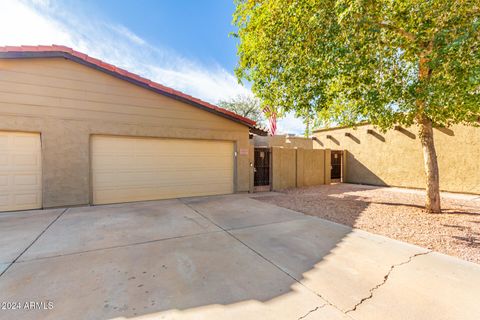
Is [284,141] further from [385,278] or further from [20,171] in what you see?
[385,278]

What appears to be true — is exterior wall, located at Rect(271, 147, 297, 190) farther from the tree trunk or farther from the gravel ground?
the tree trunk

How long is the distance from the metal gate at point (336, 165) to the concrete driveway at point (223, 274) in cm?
908

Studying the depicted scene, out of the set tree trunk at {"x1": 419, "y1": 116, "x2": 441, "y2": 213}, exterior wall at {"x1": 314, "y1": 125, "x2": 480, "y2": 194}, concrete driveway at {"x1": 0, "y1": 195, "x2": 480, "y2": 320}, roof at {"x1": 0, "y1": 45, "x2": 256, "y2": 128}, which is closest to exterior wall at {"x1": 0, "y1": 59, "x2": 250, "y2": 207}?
roof at {"x1": 0, "y1": 45, "x2": 256, "y2": 128}

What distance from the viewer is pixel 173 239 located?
3.83m

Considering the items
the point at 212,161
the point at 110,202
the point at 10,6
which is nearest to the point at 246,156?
the point at 212,161

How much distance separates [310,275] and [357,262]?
33.8 inches

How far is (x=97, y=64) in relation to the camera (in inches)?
248

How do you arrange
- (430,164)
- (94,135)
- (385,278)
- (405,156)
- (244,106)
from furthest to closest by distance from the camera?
(244,106)
(405,156)
(94,135)
(430,164)
(385,278)

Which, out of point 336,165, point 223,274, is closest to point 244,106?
point 336,165

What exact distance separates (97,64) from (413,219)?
375 inches

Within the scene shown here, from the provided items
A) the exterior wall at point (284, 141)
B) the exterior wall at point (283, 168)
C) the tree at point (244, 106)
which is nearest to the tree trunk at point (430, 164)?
the exterior wall at point (283, 168)

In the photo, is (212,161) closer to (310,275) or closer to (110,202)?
(110,202)

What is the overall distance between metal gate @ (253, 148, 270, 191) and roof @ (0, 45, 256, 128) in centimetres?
257

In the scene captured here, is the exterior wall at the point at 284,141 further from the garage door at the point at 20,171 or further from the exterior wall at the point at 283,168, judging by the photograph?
the garage door at the point at 20,171
